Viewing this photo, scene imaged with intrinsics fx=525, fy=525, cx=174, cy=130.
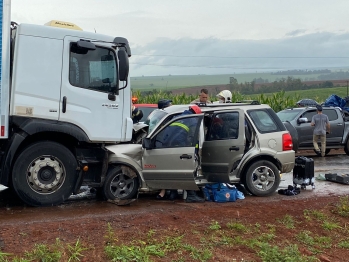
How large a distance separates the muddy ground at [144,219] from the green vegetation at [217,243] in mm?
38

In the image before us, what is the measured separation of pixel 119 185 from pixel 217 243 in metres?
3.06

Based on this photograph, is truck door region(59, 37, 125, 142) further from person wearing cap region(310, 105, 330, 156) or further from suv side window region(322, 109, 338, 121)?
suv side window region(322, 109, 338, 121)

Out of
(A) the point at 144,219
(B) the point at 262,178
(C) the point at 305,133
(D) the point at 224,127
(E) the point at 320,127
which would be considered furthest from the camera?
(C) the point at 305,133

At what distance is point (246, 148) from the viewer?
9.87 metres

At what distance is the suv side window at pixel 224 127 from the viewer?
9688mm

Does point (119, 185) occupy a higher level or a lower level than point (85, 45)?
lower

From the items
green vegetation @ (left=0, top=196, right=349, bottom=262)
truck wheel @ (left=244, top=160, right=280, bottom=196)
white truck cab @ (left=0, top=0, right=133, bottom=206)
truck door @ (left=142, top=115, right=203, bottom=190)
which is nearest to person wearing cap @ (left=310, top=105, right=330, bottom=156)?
truck wheel @ (left=244, top=160, right=280, bottom=196)

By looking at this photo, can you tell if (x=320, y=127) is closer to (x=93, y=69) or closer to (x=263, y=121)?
(x=263, y=121)

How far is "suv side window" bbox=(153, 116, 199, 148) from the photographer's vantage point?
9016mm

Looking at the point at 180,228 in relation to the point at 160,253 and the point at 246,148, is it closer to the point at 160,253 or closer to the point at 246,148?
the point at 160,253

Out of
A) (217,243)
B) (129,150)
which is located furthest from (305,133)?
(217,243)

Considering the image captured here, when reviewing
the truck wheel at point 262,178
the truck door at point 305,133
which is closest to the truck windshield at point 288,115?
A: the truck door at point 305,133

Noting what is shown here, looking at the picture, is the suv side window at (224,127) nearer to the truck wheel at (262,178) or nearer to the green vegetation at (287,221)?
the truck wheel at (262,178)

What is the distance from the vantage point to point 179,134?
29.8 feet
